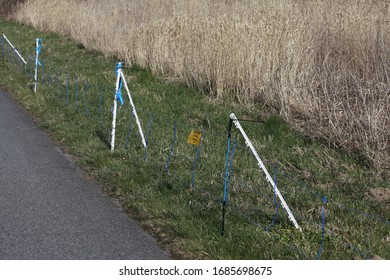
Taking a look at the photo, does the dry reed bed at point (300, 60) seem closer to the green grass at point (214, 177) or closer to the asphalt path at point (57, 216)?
the green grass at point (214, 177)

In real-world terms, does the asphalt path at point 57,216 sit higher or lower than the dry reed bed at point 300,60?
lower

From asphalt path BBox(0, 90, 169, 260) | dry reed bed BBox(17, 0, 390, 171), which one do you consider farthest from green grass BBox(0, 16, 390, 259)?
dry reed bed BBox(17, 0, 390, 171)

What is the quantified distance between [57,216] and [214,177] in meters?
1.68

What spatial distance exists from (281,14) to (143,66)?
11.5ft

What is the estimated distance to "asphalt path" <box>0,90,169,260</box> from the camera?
4281 millimetres

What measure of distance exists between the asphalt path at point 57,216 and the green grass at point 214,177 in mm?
189

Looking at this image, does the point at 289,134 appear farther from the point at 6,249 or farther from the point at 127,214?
the point at 6,249

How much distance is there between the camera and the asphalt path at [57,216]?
4.28 meters

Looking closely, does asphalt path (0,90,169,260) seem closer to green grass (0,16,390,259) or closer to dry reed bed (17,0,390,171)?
green grass (0,16,390,259)

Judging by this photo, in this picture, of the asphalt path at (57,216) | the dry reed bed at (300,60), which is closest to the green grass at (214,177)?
the asphalt path at (57,216)

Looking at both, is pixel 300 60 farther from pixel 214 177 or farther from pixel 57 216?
pixel 57 216

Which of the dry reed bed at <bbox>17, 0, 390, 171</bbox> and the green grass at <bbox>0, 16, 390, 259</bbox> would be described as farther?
the dry reed bed at <bbox>17, 0, 390, 171</bbox>

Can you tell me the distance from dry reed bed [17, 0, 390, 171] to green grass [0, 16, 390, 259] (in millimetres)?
327

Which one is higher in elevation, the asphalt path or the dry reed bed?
the dry reed bed
